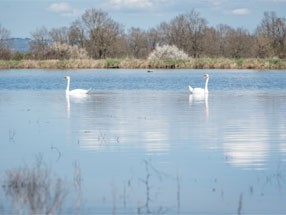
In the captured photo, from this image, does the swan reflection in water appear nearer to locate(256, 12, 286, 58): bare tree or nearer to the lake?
the lake

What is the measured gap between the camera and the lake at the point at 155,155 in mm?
7594

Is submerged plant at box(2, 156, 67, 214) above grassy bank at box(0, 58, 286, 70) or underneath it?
above

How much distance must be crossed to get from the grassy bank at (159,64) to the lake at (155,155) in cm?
3071

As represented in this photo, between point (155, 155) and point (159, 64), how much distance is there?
43157mm

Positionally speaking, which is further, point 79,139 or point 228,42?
point 228,42

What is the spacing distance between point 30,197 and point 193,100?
639 inches

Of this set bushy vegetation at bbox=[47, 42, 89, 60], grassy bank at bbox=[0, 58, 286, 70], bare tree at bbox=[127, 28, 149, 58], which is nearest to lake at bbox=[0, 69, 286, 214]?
grassy bank at bbox=[0, 58, 286, 70]

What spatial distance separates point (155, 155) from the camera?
10.4 m

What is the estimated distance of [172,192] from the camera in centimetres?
800

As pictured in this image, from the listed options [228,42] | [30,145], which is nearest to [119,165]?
[30,145]

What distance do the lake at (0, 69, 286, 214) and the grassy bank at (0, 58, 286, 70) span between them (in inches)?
1209

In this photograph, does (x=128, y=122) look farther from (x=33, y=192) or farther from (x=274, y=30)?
(x=274, y=30)

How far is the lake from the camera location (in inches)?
299

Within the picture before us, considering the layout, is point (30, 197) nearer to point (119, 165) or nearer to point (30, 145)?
point (119, 165)
